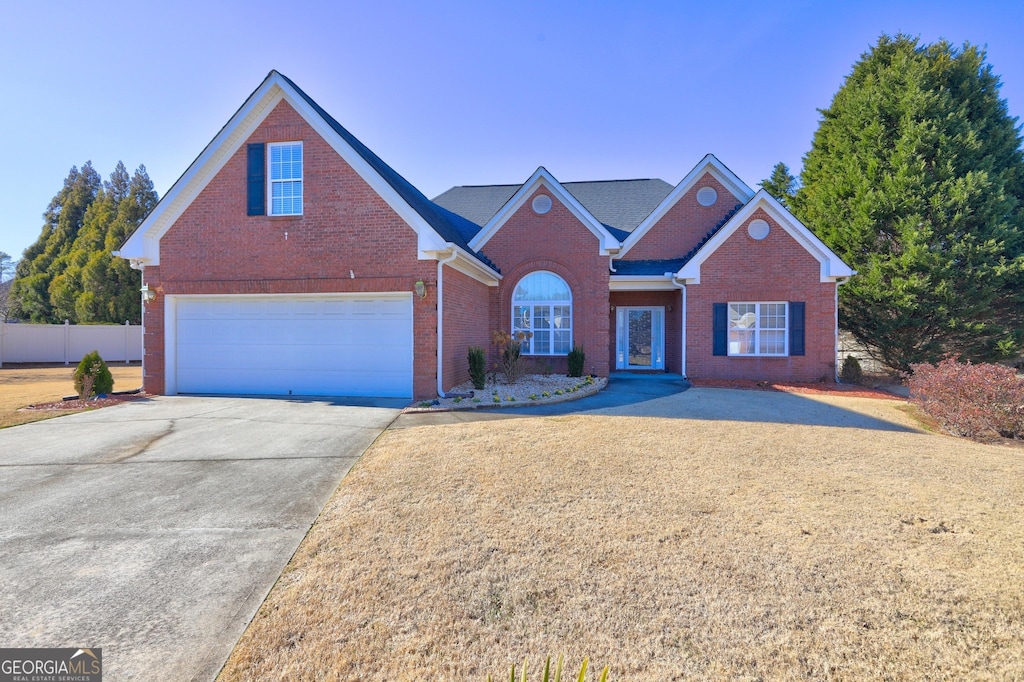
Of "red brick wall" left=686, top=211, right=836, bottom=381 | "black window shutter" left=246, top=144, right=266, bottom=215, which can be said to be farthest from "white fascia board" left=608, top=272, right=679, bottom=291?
"black window shutter" left=246, top=144, right=266, bottom=215

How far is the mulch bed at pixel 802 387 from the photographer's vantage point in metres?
12.5

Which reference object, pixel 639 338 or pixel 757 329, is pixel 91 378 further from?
pixel 757 329

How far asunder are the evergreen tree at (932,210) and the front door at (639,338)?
7021mm

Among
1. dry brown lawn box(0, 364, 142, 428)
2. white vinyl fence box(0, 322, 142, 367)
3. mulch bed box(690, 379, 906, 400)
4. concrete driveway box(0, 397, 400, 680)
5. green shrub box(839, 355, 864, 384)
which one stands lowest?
concrete driveway box(0, 397, 400, 680)

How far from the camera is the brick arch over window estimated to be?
15398mm

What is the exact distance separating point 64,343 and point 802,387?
31388mm

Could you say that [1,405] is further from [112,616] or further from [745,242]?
[745,242]

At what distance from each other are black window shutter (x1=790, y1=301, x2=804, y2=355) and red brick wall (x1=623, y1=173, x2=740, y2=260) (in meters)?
3.88

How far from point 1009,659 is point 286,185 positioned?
1310 cm

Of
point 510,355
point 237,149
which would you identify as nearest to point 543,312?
point 510,355

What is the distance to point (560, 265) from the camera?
15.3 m

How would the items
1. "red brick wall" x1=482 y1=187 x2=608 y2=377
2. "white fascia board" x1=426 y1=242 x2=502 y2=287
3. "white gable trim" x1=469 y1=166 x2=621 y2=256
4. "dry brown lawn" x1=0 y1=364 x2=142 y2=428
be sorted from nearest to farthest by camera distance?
"dry brown lawn" x1=0 y1=364 x2=142 y2=428 → "white fascia board" x1=426 y1=242 x2=502 y2=287 → "white gable trim" x1=469 y1=166 x2=621 y2=256 → "red brick wall" x1=482 y1=187 x2=608 y2=377

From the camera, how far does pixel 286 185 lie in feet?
37.6

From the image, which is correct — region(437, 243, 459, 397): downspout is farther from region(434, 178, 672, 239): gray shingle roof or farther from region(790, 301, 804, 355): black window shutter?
region(790, 301, 804, 355): black window shutter
